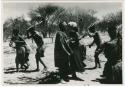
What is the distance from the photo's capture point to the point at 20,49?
2.45 meters

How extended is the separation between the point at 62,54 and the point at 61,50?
0.03 m

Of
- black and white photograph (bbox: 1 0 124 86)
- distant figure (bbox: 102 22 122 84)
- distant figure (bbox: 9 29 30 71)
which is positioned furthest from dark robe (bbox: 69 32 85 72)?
distant figure (bbox: 9 29 30 71)

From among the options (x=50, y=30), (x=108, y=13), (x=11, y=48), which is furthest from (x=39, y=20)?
(x=108, y=13)

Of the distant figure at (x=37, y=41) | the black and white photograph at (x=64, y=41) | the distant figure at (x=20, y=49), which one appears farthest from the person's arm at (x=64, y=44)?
the distant figure at (x=20, y=49)

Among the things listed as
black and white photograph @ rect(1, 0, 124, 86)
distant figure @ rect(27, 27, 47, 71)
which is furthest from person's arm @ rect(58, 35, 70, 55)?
distant figure @ rect(27, 27, 47, 71)

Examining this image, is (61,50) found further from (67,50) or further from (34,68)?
(34,68)

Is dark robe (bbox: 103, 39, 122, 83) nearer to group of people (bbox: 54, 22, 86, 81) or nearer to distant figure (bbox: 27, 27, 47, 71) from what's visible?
group of people (bbox: 54, 22, 86, 81)

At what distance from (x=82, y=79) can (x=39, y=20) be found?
0.59 m

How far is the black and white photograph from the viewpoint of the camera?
95.0 inches

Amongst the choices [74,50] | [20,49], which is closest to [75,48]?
[74,50]

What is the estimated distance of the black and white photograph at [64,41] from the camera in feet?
7.92

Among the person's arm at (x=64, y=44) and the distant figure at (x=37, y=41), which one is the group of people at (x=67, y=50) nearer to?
the person's arm at (x=64, y=44)

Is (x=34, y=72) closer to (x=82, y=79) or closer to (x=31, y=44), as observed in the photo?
(x=31, y=44)

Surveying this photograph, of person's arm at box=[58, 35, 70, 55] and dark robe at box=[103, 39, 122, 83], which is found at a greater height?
person's arm at box=[58, 35, 70, 55]
